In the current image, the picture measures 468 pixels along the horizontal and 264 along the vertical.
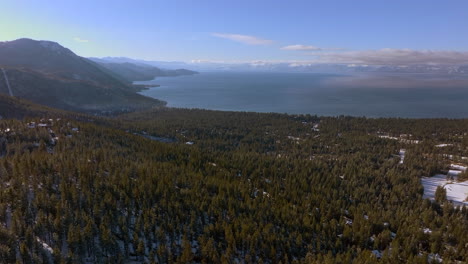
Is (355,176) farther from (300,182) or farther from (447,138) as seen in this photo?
(447,138)

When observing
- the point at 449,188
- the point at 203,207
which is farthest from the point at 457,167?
the point at 203,207

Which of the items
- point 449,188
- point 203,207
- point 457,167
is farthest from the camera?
point 457,167

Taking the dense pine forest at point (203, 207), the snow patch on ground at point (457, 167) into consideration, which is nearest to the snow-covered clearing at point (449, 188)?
the dense pine forest at point (203, 207)

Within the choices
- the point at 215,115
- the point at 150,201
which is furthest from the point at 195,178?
the point at 215,115

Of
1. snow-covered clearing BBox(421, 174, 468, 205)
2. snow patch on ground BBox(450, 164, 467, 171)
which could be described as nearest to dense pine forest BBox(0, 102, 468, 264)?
snow-covered clearing BBox(421, 174, 468, 205)

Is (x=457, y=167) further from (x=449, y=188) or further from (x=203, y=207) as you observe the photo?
(x=203, y=207)
